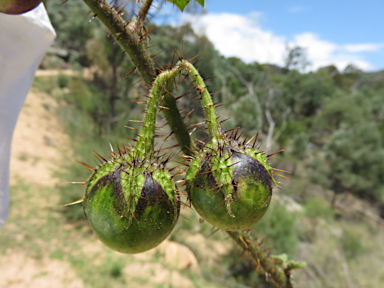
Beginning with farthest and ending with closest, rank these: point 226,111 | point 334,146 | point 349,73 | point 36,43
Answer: point 349,73 < point 334,146 < point 226,111 < point 36,43

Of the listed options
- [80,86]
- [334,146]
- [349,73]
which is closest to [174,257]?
[80,86]

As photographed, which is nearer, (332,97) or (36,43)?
(36,43)

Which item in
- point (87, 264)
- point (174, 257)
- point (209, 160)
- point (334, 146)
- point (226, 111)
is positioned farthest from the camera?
point (334, 146)

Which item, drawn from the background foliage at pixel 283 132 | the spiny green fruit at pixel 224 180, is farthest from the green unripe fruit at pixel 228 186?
the background foliage at pixel 283 132

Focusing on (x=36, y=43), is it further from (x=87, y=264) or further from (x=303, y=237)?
(x=303, y=237)

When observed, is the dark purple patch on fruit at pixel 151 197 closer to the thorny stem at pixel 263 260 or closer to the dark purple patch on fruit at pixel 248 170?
the dark purple patch on fruit at pixel 248 170

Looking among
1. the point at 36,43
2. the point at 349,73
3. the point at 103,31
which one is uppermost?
the point at 349,73

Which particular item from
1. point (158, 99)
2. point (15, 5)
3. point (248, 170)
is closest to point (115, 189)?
point (158, 99)

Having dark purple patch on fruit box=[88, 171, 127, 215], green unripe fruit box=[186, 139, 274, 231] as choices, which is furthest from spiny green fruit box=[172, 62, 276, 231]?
dark purple patch on fruit box=[88, 171, 127, 215]
